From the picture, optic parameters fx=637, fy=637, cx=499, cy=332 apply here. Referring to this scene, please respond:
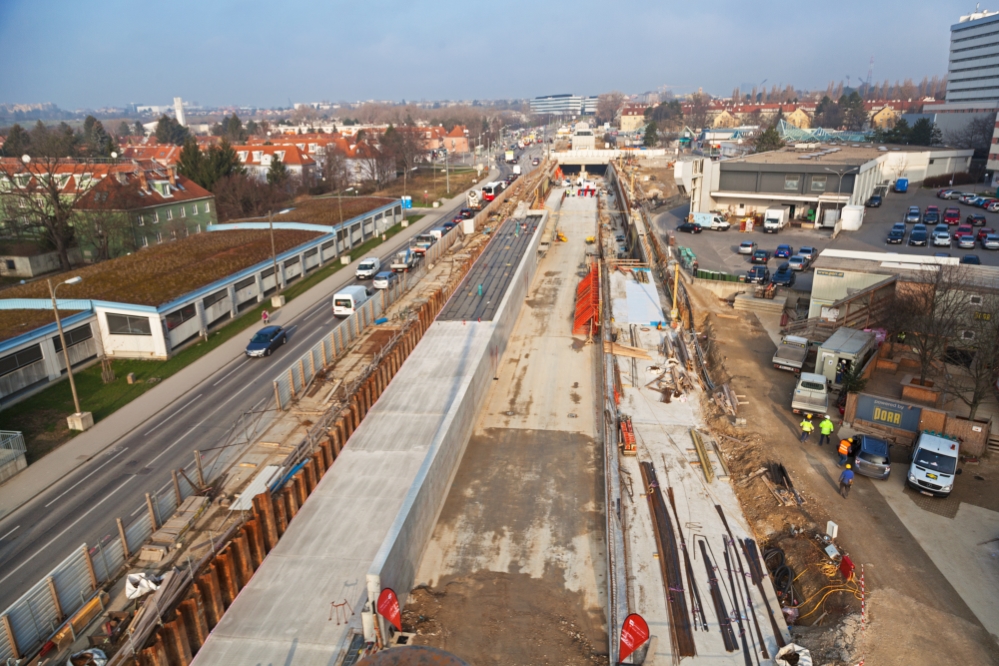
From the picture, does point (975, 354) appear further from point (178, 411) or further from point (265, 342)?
point (178, 411)

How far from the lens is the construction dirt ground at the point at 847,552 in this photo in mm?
13641

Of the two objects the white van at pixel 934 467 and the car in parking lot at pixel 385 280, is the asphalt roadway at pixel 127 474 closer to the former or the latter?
the car in parking lot at pixel 385 280

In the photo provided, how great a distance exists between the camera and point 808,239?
52.1 metres

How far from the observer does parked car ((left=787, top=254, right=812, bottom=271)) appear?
4233 centimetres

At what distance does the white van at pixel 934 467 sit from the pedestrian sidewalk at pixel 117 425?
1043 inches

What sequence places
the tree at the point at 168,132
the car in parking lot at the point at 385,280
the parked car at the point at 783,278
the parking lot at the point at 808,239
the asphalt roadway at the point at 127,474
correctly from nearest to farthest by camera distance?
the asphalt roadway at the point at 127,474, the parked car at the point at 783,278, the car in parking lot at the point at 385,280, the parking lot at the point at 808,239, the tree at the point at 168,132

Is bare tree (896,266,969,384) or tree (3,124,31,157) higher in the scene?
tree (3,124,31,157)

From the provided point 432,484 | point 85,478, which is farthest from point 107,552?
point 432,484

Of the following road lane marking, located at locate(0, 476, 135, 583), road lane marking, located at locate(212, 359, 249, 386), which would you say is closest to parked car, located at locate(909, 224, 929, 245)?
road lane marking, located at locate(212, 359, 249, 386)

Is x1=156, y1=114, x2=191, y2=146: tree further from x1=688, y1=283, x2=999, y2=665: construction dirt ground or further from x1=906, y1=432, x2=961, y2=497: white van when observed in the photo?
x1=906, y1=432, x2=961, y2=497: white van

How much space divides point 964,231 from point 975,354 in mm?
32279

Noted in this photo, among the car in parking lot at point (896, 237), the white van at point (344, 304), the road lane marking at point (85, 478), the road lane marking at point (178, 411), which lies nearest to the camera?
the road lane marking at point (85, 478)

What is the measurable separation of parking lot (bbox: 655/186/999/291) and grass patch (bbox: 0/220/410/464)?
32.3 metres

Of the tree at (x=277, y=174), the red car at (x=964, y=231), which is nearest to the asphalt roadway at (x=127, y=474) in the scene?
the red car at (x=964, y=231)
